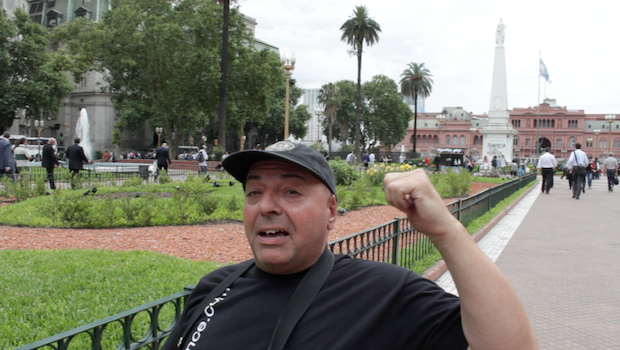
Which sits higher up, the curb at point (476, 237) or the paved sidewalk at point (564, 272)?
the curb at point (476, 237)

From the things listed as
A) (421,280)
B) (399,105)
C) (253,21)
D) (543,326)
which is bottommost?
(543,326)

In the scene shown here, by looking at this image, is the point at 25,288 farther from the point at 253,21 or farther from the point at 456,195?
the point at 253,21

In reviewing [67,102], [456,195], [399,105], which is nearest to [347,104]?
[399,105]

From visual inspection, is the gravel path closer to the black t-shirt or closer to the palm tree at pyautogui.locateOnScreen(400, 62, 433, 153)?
the black t-shirt

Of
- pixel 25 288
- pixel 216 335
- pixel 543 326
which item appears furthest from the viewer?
pixel 543 326

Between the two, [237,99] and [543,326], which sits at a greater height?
[237,99]

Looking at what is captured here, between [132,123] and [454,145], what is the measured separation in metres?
75.2

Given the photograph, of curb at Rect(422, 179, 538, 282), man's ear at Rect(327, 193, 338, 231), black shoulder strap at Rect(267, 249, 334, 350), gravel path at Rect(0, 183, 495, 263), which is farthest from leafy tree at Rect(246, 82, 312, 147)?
black shoulder strap at Rect(267, 249, 334, 350)

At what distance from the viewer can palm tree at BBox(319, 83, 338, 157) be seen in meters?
71.5

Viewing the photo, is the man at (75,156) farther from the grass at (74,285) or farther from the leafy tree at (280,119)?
the leafy tree at (280,119)

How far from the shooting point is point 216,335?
171 centimetres

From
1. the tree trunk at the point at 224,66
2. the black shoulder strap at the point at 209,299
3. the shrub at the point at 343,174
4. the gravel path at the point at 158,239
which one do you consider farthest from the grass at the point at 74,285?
the tree trunk at the point at 224,66

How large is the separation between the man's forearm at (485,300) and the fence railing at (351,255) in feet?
5.00

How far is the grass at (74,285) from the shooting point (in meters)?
3.62
